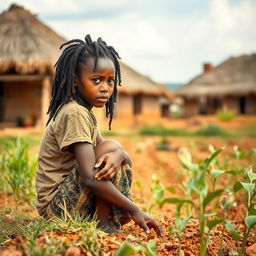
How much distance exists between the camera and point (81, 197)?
2119 mm

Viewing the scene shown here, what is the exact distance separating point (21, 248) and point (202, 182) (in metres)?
0.76

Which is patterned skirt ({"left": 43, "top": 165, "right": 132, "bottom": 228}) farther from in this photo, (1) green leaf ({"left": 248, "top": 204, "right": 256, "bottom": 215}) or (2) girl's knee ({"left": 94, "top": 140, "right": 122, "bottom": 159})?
(1) green leaf ({"left": 248, "top": 204, "right": 256, "bottom": 215})

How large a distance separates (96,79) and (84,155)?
42 centimetres

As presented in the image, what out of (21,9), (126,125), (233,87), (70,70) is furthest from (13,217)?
(233,87)

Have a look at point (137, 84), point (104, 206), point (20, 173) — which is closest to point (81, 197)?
point (104, 206)

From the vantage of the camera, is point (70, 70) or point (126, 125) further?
point (126, 125)

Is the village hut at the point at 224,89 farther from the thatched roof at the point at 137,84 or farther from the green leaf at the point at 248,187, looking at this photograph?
the green leaf at the point at 248,187

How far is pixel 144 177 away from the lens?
5.43 meters

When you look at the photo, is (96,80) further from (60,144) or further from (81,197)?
(81,197)

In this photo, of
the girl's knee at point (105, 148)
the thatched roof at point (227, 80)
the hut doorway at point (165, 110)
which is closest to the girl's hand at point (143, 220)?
the girl's knee at point (105, 148)

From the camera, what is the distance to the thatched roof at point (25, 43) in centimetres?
1205

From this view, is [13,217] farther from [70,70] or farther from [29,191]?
[70,70]

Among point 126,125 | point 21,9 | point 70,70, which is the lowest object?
point 126,125

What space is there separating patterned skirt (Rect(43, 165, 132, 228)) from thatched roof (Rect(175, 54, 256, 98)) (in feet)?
71.9
